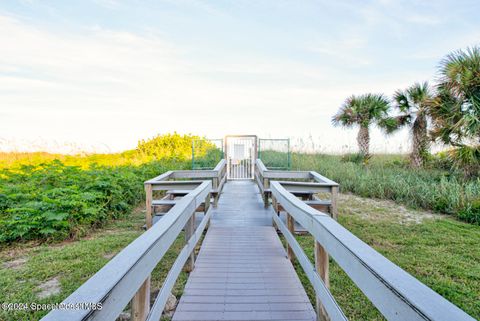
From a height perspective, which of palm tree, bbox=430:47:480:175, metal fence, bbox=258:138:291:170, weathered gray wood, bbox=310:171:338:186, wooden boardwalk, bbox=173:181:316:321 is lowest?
wooden boardwalk, bbox=173:181:316:321

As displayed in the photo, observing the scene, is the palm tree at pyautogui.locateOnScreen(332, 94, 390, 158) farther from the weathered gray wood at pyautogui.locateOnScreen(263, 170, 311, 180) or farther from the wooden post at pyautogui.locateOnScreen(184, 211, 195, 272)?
the wooden post at pyautogui.locateOnScreen(184, 211, 195, 272)

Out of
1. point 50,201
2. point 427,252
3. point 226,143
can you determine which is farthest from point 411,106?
point 50,201

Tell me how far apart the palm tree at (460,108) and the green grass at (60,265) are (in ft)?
27.0

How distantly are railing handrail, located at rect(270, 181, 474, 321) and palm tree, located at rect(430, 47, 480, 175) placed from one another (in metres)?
8.40

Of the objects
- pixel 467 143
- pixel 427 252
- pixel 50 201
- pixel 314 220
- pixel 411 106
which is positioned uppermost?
pixel 411 106

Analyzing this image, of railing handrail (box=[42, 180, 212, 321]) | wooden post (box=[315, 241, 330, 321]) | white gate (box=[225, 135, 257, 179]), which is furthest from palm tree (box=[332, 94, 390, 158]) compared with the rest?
railing handrail (box=[42, 180, 212, 321])

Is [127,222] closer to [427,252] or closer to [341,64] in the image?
[427,252]

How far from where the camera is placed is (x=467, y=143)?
7.86m

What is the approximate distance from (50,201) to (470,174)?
10.2 meters

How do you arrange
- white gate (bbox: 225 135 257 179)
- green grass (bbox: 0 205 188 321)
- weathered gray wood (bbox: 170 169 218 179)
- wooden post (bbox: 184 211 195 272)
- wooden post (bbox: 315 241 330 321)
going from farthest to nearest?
white gate (bbox: 225 135 257 179), weathered gray wood (bbox: 170 169 218 179), wooden post (bbox: 184 211 195 272), green grass (bbox: 0 205 188 321), wooden post (bbox: 315 241 330 321)

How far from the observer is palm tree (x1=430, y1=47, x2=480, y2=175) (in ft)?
25.2

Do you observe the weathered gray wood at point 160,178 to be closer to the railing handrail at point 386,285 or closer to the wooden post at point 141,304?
the wooden post at point 141,304

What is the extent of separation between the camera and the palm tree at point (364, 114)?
43.1ft

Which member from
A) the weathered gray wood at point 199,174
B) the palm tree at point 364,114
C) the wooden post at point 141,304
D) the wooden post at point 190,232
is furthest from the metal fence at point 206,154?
the wooden post at point 141,304
